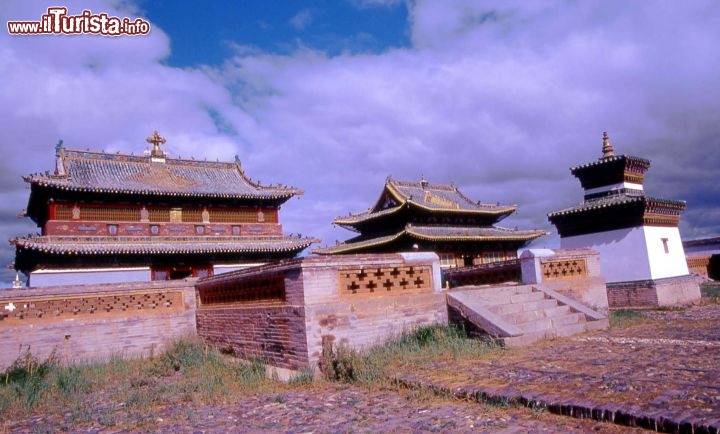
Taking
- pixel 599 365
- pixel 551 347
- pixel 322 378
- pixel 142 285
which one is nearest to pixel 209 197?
pixel 142 285

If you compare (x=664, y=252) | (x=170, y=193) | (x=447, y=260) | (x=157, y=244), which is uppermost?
(x=170, y=193)

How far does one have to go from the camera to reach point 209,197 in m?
22.0

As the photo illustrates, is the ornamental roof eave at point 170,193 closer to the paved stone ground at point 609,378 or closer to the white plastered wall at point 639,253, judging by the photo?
the white plastered wall at point 639,253

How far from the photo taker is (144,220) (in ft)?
68.8

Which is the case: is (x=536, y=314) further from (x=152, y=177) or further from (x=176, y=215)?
(x=152, y=177)

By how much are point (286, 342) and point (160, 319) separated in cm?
621

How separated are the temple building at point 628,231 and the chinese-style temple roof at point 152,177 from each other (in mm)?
12769

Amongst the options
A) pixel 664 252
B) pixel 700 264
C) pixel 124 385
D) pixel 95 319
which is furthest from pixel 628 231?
pixel 95 319

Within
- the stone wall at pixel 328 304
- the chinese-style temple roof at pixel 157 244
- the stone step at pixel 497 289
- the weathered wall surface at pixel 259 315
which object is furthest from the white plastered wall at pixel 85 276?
the stone step at pixel 497 289

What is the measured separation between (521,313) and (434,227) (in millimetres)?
14522

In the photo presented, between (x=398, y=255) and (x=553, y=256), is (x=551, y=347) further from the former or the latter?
(x=553, y=256)

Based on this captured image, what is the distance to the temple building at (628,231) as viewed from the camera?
1689 centimetres

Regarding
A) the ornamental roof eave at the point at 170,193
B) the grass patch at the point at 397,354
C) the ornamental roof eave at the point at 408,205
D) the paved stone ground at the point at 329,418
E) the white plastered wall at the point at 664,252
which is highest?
the ornamental roof eave at the point at 170,193

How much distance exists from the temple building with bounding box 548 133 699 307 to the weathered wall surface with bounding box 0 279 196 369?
566 inches
